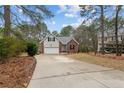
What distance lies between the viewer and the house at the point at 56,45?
2448 inches

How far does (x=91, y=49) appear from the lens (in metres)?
62.8

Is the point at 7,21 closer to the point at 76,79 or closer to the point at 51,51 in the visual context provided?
the point at 76,79

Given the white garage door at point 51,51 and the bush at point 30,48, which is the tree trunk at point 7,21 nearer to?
the bush at point 30,48

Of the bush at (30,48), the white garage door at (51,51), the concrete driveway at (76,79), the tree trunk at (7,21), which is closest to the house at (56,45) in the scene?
the white garage door at (51,51)

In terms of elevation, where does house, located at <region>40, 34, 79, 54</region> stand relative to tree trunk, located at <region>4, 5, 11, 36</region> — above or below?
below

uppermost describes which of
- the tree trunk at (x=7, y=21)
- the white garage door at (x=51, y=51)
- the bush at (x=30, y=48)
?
the tree trunk at (x=7, y=21)

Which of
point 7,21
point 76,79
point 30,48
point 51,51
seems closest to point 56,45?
point 51,51

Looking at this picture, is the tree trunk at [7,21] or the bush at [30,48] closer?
the tree trunk at [7,21]

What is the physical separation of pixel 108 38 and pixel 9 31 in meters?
48.3

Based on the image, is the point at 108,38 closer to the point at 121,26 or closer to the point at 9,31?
the point at 121,26

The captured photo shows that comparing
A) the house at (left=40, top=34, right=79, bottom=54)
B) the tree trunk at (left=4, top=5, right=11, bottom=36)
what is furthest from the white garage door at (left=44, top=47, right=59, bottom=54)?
the tree trunk at (left=4, top=5, right=11, bottom=36)

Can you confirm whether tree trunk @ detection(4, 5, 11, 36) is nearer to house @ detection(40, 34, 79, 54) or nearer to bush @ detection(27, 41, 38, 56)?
bush @ detection(27, 41, 38, 56)

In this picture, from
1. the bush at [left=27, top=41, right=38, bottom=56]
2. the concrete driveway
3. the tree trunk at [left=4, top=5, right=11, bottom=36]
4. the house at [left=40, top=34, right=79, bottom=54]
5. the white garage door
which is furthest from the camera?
the house at [left=40, top=34, right=79, bottom=54]

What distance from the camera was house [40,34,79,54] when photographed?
62.2 metres
